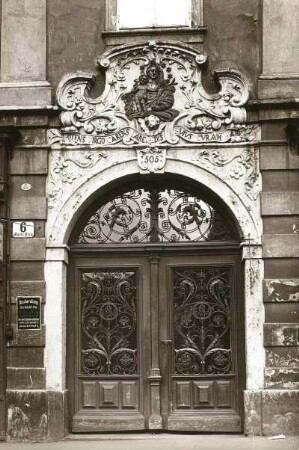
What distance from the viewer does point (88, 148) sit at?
1185cm

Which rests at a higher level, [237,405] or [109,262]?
[109,262]

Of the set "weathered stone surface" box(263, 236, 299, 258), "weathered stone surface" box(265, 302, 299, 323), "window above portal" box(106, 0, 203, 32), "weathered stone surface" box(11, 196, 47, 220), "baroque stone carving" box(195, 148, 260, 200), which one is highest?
"window above portal" box(106, 0, 203, 32)

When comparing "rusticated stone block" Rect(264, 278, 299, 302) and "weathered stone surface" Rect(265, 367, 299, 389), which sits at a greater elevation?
"rusticated stone block" Rect(264, 278, 299, 302)

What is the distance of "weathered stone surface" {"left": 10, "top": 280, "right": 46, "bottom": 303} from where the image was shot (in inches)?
458

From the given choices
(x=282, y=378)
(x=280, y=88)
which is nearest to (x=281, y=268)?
(x=282, y=378)

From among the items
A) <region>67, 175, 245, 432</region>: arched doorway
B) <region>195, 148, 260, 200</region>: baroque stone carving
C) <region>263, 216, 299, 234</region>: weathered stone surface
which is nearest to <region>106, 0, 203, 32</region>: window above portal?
<region>195, 148, 260, 200</region>: baroque stone carving

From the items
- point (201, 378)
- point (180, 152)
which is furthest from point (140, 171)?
point (201, 378)

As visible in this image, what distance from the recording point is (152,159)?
38.6 feet

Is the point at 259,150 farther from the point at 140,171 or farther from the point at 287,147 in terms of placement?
the point at 140,171

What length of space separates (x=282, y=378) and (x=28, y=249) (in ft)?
11.3

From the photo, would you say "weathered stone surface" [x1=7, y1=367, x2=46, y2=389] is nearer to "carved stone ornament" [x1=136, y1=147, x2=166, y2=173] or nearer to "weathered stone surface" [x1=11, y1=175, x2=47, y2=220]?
"weathered stone surface" [x1=11, y1=175, x2=47, y2=220]

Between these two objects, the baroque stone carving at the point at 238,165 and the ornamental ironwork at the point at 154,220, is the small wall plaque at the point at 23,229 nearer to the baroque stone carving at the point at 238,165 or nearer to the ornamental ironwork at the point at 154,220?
the ornamental ironwork at the point at 154,220

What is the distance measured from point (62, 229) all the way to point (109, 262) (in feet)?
2.62

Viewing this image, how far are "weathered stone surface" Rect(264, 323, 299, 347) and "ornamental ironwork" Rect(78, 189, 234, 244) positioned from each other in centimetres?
135
